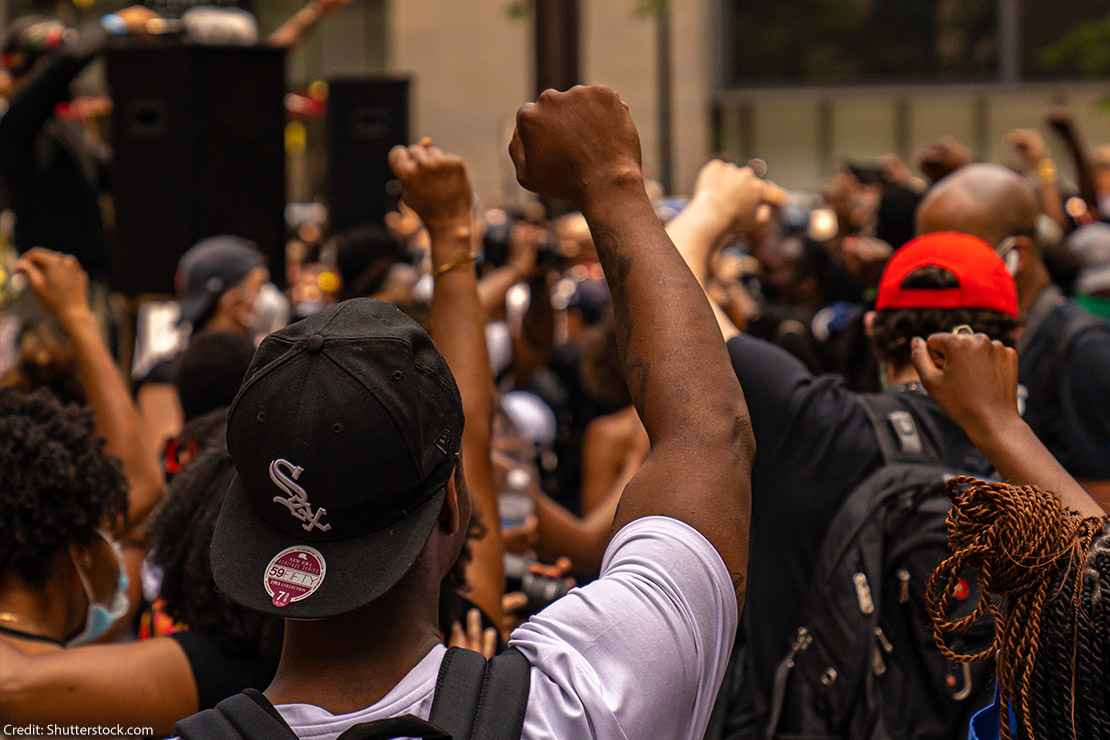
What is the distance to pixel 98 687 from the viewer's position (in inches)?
97.3

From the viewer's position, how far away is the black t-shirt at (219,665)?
2.59m

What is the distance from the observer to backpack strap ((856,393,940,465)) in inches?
127

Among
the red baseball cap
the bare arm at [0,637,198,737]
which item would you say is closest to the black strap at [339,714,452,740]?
the bare arm at [0,637,198,737]

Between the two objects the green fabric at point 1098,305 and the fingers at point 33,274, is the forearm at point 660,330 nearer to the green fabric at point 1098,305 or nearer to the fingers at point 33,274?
the fingers at point 33,274

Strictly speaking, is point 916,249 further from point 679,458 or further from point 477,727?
point 477,727

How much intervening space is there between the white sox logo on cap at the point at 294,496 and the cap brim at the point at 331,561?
38mm

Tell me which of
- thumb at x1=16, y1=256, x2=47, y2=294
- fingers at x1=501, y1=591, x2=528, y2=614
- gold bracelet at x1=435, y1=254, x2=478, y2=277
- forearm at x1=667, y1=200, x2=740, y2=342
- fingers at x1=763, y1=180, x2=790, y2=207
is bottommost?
fingers at x1=501, y1=591, x2=528, y2=614

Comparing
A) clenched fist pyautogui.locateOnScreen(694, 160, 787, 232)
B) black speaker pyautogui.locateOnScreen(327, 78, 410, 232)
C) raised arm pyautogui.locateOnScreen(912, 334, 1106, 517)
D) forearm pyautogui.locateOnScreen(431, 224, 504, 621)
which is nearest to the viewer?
raised arm pyautogui.locateOnScreen(912, 334, 1106, 517)

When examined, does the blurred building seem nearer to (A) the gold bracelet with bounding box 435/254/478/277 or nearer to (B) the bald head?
(B) the bald head

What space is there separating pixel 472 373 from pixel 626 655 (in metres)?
1.29

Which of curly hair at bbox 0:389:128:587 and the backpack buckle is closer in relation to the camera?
curly hair at bbox 0:389:128:587

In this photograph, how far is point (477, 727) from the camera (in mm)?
Answer: 1700

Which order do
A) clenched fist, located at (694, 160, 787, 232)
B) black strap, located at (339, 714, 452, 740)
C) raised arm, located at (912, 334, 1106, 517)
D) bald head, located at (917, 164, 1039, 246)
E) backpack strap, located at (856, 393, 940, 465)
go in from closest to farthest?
black strap, located at (339, 714, 452, 740), raised arm, located at (912, 334, 1106, 517), clenched fist, located at (694, 160, 787, 232), backpack strap, located at (856, 393, 940, 465), bald head, located at (917, 164, 1039, 246)

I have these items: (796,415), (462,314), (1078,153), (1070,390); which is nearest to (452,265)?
(462,314)
